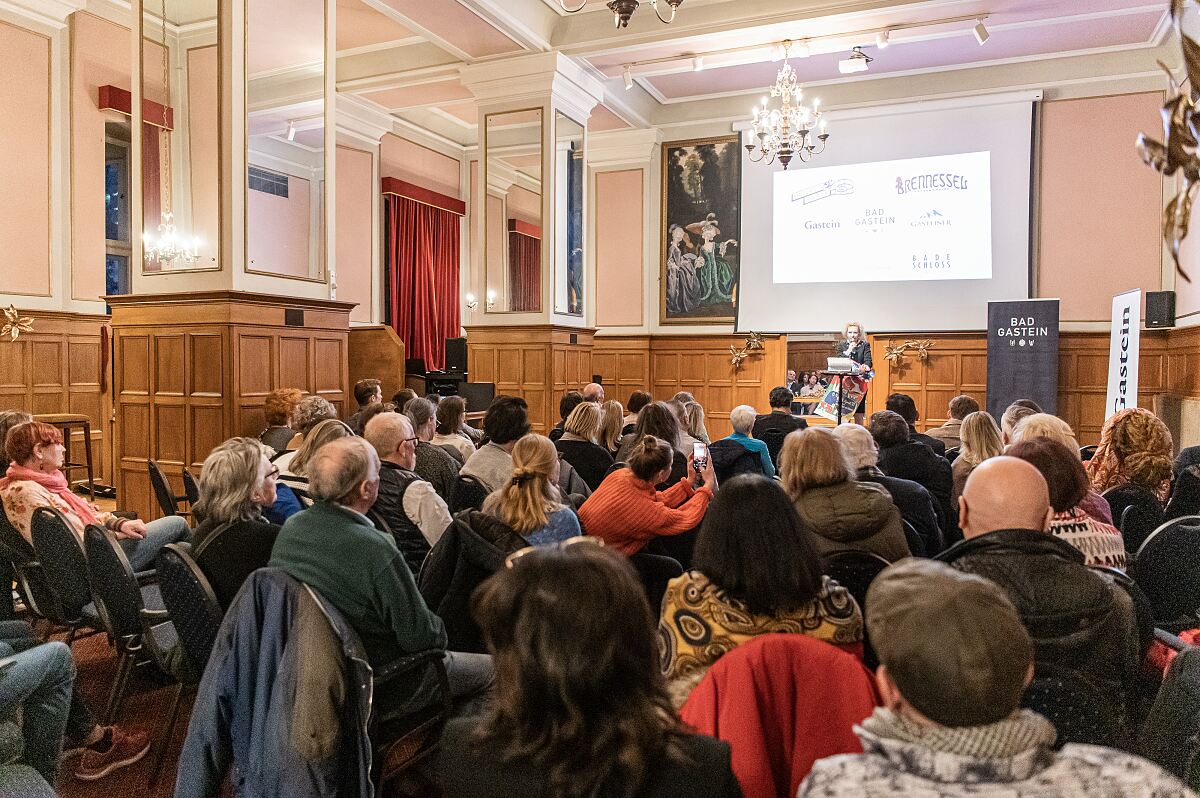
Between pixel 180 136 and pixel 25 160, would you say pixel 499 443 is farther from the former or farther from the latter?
pixel 25 160

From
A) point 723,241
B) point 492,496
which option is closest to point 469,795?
point 492,496

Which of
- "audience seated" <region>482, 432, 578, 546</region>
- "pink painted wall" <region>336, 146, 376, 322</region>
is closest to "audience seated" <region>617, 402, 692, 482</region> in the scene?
"audience seated" <region>482, 432, 578, 546</region>

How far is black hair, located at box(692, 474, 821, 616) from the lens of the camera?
61.3 inches

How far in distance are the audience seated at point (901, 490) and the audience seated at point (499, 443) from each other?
1.47m

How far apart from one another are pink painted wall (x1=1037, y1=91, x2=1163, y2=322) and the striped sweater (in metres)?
8.49

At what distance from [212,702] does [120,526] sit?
156cm

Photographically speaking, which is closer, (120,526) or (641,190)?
(120,526)

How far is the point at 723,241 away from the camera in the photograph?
10969 millimetres

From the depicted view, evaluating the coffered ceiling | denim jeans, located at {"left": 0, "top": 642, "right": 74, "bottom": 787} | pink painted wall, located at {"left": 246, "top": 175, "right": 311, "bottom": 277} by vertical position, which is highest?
the coffered ceiling

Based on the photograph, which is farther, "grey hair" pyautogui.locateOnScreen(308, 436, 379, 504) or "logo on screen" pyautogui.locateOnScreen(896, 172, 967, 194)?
"logo on screen" pyautogui.locateOnScreen(896, 172, 967, 194)

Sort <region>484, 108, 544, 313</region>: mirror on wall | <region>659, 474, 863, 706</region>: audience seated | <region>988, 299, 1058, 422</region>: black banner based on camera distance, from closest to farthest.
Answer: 1. <region>659, 474, 863, 706</region>: audience seated
2. <region>484, 108, 544, 313</region>: mirror on wall
3. <region>988, 299, 1058, 422</region>: black banner

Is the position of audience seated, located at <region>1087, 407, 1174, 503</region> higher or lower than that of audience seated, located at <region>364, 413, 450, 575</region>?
higher

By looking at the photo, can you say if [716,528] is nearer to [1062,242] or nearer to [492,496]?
[492,496]

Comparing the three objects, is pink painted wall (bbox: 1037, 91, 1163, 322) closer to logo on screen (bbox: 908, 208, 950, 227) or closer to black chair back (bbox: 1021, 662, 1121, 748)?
logo on screen (bbox: 908, 208, 950, 227)
